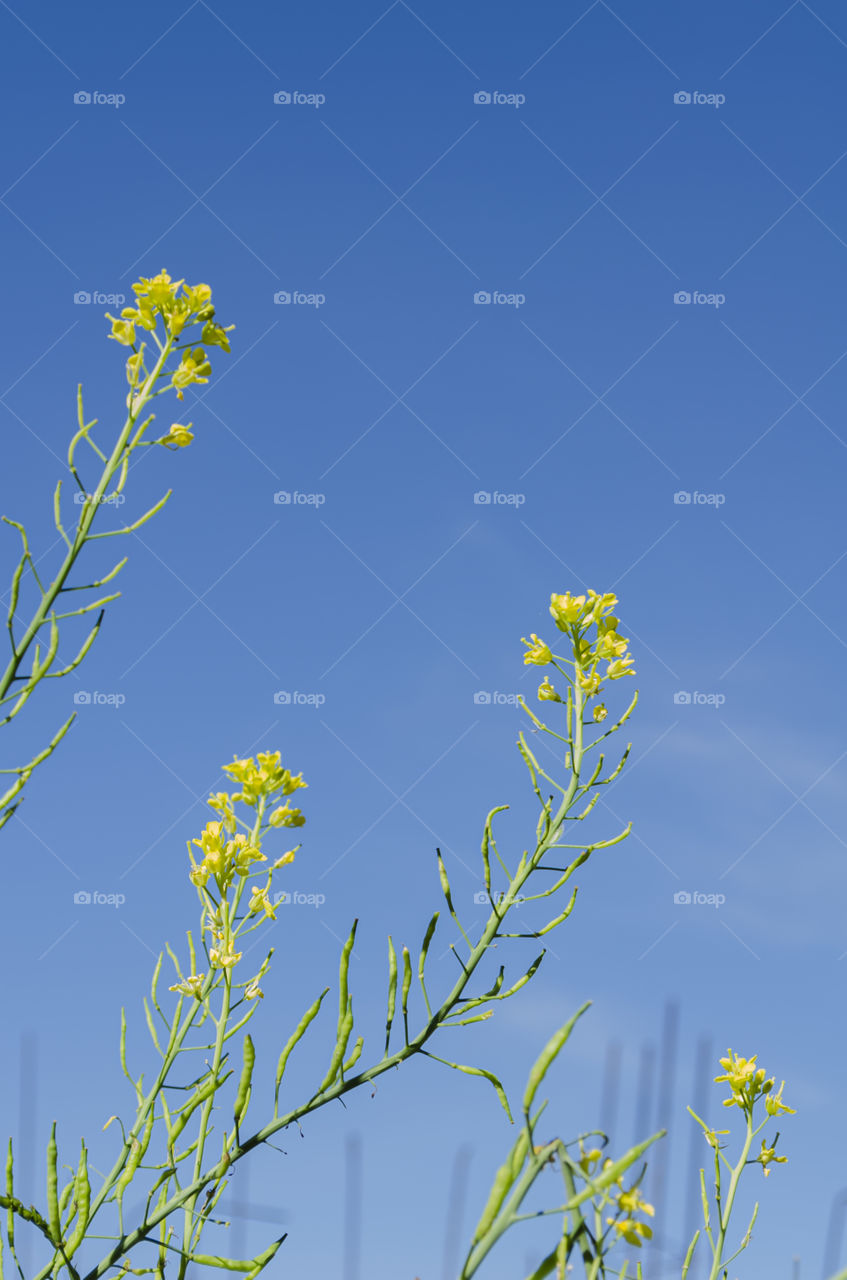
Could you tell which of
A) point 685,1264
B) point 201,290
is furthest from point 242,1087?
point 201,290

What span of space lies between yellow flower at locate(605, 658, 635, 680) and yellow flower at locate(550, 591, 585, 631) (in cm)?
11

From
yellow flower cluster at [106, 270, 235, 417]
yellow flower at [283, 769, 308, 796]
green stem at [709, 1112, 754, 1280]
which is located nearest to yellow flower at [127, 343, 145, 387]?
yellow flower cluster at [106, 270, 235, 417]

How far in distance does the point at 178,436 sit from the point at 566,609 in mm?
819

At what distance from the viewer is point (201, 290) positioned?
146 centimetres

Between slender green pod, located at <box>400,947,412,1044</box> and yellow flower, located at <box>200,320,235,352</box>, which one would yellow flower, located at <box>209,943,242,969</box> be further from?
yellow flower, located at <box>200,320,235,352</box>

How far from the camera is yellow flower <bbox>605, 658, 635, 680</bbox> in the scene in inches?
76.6

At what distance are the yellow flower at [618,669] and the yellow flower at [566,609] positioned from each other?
106mm

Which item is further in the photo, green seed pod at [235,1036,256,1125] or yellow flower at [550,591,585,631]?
yellow flower at [550,591,585,631]

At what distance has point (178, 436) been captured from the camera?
4.65 ft

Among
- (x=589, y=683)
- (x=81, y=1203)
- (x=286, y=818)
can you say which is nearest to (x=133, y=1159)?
(x=81, y=1203)

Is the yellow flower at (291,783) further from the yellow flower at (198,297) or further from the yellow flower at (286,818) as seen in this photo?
the yellow flower at (198,297)

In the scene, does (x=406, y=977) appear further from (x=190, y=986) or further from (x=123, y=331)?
(x=123, y=331)

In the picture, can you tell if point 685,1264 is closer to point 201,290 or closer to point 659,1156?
point 659,1156

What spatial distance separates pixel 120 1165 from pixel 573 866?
768mm
